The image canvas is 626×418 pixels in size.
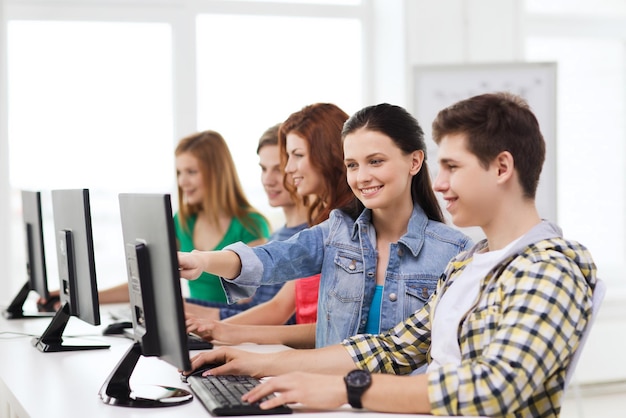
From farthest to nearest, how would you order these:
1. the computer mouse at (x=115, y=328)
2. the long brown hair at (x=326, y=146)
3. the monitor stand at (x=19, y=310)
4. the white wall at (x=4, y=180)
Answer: the white wall at (x=4, y=180) → the monitor stand at (x=19, y=310) → the computer mouse at (x=115, y=328) → the long brown hair at (x=326, y=146)

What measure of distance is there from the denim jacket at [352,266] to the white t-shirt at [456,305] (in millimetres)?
425

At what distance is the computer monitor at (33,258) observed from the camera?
3.08 metres

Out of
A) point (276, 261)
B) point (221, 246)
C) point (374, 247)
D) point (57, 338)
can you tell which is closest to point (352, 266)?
point (374, 247)

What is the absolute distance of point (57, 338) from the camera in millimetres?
2469

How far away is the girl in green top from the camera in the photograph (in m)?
3.62

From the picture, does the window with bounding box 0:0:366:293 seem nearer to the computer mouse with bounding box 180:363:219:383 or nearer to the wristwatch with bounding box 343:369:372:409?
the computer mouse with bounding box 180:363:219:383

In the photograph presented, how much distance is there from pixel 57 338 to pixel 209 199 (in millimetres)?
1312

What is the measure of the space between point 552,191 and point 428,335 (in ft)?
8.37

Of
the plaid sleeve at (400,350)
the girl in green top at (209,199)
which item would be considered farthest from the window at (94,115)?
the plaid sleeve at (400,350)

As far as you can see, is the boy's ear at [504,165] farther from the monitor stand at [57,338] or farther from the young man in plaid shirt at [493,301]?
the monitor stand at [57,338]

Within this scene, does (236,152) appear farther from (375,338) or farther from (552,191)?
(375,338)

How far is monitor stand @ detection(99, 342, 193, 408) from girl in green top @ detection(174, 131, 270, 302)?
180cm

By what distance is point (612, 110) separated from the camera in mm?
5262

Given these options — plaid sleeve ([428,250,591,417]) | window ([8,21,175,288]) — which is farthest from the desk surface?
window ([8,21,175,288])
